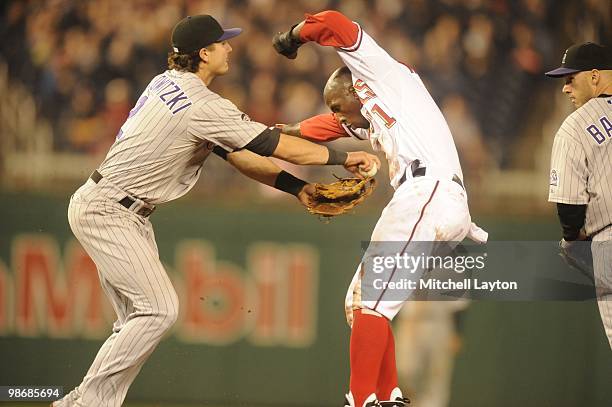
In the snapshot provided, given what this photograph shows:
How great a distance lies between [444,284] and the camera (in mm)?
4543

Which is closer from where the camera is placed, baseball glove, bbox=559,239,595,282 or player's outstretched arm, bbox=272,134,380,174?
player's outstretched arm, bbox=272,134,380,174

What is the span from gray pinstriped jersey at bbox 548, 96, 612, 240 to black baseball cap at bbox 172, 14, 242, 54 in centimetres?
160

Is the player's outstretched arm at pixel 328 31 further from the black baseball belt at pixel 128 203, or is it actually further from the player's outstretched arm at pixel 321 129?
the black baseball belt at pixel 128 203

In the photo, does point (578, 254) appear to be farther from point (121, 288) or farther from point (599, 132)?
point (121, 288)

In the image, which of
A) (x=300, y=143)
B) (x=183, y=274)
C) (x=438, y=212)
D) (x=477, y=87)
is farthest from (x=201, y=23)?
(x=477, y=87)

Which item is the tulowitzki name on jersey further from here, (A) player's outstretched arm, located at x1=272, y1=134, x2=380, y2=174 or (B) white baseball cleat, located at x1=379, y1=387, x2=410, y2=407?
(A) player's outstretched arm, located at x1=272, y1=134, x2=380, y2=174

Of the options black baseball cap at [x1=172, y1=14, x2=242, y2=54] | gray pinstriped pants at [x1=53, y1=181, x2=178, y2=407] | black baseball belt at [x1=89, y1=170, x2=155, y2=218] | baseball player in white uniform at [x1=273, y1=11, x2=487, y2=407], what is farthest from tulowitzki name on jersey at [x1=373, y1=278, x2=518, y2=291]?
black baseball cap at [x1=172, y1=14, x2=242, y2=54]

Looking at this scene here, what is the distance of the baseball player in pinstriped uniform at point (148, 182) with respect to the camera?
370 centimetres

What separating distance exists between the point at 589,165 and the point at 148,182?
1.95 metres

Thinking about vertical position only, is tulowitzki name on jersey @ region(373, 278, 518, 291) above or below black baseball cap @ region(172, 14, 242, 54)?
below

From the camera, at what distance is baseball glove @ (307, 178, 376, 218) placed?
3.99 m

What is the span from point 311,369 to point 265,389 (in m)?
0.31

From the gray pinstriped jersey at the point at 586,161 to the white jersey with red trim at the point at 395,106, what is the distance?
569 mm

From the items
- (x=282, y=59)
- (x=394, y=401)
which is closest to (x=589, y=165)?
(x=394, y=401)
